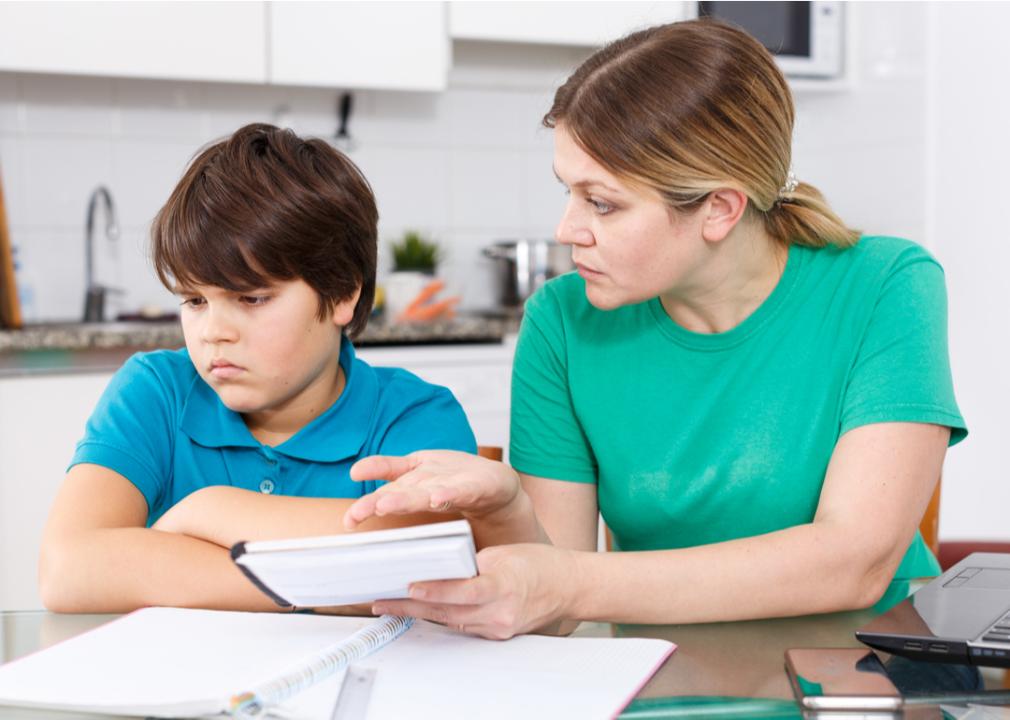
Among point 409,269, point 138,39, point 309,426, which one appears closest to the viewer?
point 309,426

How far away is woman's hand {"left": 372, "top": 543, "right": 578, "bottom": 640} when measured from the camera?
84cm

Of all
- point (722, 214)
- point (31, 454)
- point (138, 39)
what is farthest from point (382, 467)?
point (138, 39)

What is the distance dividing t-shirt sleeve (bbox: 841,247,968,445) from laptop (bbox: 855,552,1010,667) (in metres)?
0.17

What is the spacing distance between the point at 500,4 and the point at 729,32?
5.79ft

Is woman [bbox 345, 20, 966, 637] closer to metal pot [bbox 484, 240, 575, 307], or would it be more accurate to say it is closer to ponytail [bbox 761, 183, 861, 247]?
ponytail [bbox 761, 183, 861, 247]

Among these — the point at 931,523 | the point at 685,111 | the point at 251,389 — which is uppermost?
the point at 685,111

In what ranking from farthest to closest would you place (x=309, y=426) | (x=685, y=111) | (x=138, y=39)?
(x=138, y=39) → (x=309, y=426) → (x=685, y=111)

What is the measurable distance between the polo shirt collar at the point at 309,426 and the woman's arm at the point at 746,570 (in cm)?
34

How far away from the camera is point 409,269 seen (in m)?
3.07

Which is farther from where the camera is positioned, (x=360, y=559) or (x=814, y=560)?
(x=814, y=560)

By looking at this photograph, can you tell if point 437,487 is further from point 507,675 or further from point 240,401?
point 240,401

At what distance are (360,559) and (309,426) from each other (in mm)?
517

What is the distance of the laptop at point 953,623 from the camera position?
777 millimetres

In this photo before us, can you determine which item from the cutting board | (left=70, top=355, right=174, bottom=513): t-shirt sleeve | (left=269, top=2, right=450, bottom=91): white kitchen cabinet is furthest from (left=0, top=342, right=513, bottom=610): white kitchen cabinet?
(left=70, top=355, right=174, bottom=513): t-shirt sleeve
